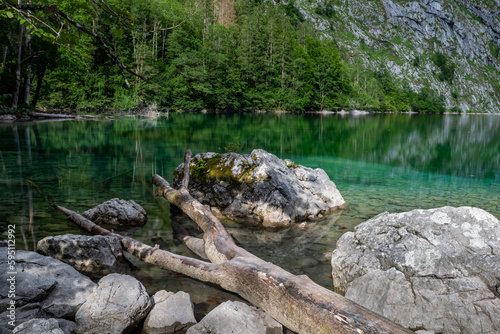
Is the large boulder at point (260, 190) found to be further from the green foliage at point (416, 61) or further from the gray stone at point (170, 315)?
the green foliage at point (416, 61)

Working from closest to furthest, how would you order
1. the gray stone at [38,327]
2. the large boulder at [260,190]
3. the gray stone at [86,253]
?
the gray stone at [38,327] < the gray stone at [86,253] < the large boulder at [260,190]

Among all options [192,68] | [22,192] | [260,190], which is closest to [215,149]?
[22,192]

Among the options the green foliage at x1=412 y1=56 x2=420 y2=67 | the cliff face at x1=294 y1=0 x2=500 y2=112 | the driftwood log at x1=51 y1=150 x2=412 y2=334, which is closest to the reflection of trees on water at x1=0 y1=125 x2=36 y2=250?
the driftwood log at x1=51 y1=150 x2=412 y2=334

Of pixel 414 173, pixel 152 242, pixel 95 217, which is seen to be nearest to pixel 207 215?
pixel 152 242

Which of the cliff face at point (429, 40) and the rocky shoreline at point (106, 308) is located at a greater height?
the cliff face at point (429, 40)

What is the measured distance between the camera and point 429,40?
602 feet

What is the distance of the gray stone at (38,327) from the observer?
9.59ft

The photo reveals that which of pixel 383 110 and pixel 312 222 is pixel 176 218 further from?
pixel 383 110

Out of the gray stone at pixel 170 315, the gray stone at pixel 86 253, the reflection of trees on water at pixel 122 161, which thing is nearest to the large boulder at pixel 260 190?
the reflection of trees on water at pixel 122 161

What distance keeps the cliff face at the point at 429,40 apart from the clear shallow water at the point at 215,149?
154292 mm

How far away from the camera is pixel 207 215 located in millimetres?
6590

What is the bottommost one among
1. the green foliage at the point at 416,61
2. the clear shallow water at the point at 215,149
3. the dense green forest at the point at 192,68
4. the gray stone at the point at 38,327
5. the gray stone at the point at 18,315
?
the clear shallow water at the point at 215,149

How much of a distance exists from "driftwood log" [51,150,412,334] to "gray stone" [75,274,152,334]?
100 cm

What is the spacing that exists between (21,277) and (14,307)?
18.5 inches
